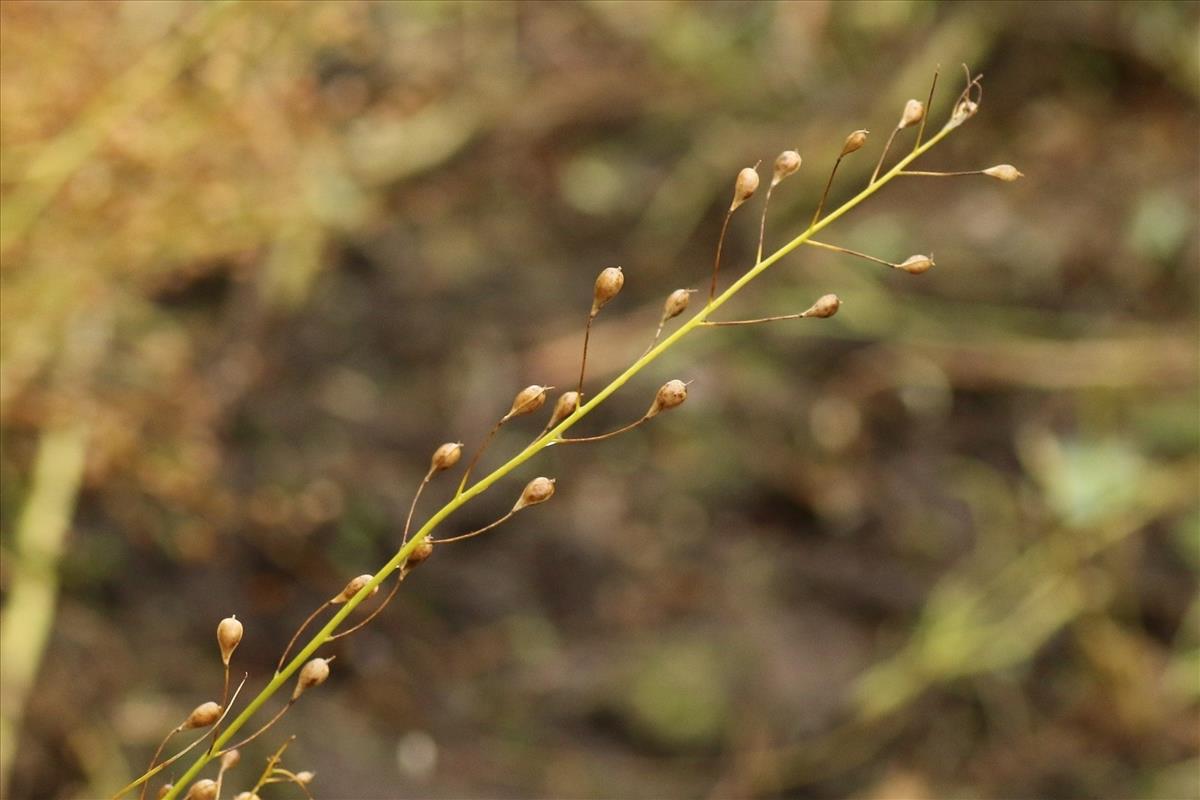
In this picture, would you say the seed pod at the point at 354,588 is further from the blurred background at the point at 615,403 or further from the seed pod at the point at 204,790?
the blurred background at the point at 615,403

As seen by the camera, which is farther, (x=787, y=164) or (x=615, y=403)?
(x=615, y=403)

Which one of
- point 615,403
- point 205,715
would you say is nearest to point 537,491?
point 205,715

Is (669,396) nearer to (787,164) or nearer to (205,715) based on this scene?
(787,164)

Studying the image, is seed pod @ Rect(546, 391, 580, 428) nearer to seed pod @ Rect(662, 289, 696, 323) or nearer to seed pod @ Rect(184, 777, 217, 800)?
seed pod @ Rect(662, 289, 696, 323)

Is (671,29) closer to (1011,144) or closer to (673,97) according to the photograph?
(673,97)

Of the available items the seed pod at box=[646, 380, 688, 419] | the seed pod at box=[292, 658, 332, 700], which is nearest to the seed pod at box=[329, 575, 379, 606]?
the seed pod at box=[292, 658, 332, 700]

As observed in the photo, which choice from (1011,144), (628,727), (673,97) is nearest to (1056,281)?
(1011,144)

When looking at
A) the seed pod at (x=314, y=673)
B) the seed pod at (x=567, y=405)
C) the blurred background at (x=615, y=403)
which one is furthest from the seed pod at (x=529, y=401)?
the blurred background at (x=615, y=403)

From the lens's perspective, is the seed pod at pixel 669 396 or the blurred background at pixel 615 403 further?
the blurred background at pixel 615 403
